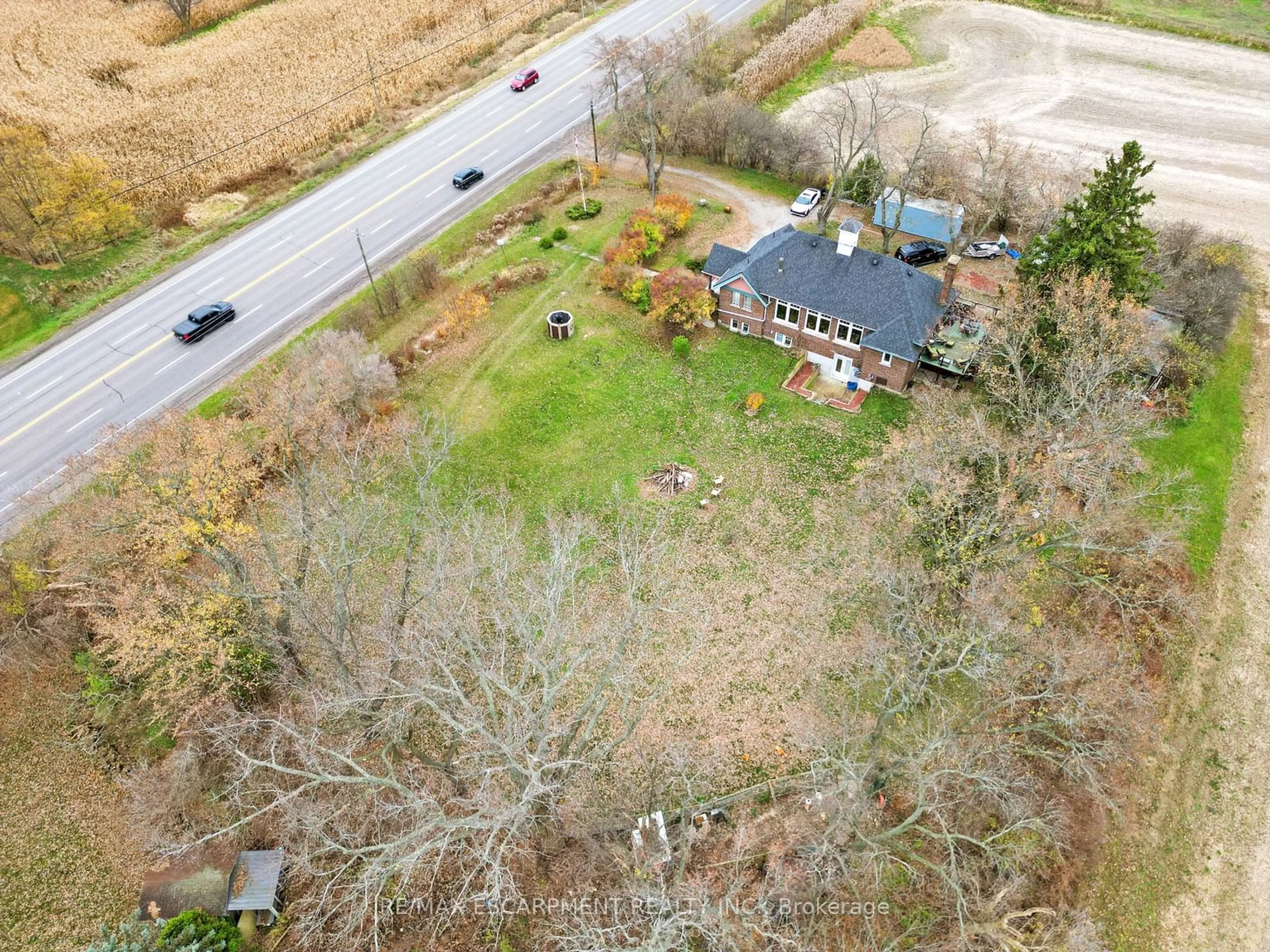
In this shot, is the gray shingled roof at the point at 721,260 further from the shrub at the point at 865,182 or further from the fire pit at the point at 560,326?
the shrub at the point at 865,182

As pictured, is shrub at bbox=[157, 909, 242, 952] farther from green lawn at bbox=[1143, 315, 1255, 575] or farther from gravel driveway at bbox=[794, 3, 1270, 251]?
gravel driveway at bbox=[794, 3, 1270, 251]

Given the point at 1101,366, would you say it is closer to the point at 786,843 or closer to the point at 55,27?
the point at 786,843

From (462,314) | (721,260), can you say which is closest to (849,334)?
(721,260)

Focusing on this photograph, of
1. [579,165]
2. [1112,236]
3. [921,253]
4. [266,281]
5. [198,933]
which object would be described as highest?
[1112,236]

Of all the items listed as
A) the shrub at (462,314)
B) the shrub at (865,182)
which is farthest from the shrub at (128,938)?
the shrub at (865,182)

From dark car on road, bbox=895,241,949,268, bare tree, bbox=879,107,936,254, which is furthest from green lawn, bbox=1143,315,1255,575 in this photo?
bare tree, bbox=879,107,936,254

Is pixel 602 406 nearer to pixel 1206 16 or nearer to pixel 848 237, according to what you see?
pixel 848 237
